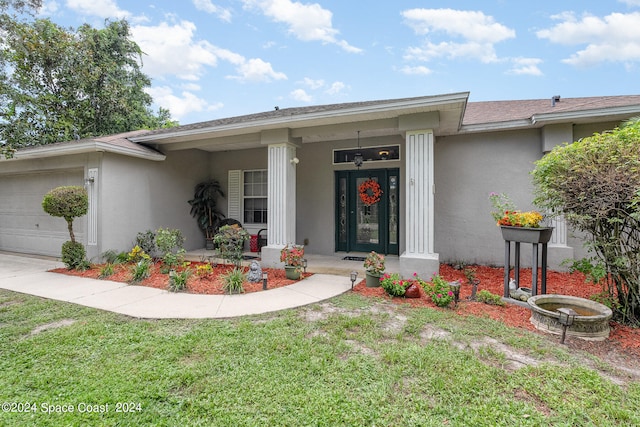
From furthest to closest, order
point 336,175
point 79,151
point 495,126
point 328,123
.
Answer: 1. point 336,175
2. point 79,151
3. point 495,126
4. point 328,123

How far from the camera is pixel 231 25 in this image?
987 centimetres

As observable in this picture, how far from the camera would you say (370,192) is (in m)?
7.46

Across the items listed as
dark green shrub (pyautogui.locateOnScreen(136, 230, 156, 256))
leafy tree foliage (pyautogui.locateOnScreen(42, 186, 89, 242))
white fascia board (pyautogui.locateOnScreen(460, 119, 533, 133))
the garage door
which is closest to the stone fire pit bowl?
white fascia board (pyautogui.locateOnScreen(460, 119, 533, 133))

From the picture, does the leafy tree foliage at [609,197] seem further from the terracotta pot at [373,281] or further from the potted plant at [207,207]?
the potted plant at [207,207]

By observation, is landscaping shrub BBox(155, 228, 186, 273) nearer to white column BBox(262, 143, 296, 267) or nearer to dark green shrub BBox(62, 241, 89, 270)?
white column BBox(262, 143, 296, 267)

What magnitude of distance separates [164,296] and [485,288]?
16.8 ft

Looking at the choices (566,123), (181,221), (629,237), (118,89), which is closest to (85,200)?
(181,221)

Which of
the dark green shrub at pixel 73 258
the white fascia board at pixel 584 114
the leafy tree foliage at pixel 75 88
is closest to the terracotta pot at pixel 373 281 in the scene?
the white fascia board at pixel 584 114

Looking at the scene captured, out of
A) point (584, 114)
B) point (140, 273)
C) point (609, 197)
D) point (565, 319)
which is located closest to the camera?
point (565, 319)

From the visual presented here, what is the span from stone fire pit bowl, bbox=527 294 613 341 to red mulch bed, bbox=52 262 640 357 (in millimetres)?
93

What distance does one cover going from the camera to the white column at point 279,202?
624 centimetres

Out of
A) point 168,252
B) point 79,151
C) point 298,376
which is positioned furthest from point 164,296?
point 79,151

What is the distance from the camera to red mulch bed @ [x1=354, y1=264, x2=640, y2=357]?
2.97m

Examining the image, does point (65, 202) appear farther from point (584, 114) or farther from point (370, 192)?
point (584, 114)
